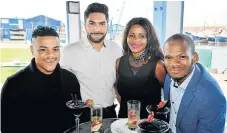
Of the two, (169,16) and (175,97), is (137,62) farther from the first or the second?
(169,16)

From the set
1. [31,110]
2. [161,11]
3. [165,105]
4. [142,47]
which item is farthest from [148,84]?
[161,11]

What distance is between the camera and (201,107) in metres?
1.62

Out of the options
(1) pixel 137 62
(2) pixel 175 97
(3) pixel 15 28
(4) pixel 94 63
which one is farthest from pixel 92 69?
(3) pixel 15 28

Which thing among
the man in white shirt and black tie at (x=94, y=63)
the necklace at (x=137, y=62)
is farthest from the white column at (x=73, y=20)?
the necklace at (x=137, y=62)

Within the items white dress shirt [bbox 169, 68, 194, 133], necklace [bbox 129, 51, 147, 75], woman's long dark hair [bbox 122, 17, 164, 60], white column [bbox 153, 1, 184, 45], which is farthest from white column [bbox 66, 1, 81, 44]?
white dress shirt [bbox 169, 68, 194, 133]

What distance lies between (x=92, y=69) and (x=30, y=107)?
0.78m

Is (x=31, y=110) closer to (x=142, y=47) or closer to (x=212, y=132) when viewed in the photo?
(x=142, y=47)

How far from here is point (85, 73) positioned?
2361 millimetres

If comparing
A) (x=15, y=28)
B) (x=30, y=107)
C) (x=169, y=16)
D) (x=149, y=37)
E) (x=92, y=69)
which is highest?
(x=169, y=16)

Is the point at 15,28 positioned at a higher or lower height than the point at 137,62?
higher

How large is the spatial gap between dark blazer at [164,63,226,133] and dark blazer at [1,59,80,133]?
1.06 metres

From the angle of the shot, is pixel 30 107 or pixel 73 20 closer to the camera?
pixel 30 107

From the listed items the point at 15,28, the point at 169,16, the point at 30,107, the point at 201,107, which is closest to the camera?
the point at 201,107

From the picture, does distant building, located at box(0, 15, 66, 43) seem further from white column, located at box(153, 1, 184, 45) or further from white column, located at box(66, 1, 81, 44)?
white column, located at box(153, 1, 184, 45)
